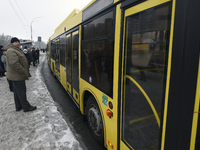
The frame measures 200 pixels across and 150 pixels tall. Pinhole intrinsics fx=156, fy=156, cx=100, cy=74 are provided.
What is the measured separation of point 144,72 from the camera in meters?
1.58

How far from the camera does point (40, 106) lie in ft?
15.1

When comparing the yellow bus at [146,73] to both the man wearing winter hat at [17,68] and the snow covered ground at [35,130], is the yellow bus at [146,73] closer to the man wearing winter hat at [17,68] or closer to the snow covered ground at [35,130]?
the snow covered ground at [35,130]

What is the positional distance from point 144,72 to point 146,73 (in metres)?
0.04

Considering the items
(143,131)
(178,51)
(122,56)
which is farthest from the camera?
(122,56)

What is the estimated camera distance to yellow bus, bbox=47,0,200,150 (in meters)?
1.09

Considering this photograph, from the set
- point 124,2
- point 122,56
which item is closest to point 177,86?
point 122,56

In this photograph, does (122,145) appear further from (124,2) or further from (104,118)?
(124,2)

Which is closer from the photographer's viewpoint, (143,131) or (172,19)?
(172,19)

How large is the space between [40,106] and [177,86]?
4.25 m

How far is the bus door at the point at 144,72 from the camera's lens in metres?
1.30

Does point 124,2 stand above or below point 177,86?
above

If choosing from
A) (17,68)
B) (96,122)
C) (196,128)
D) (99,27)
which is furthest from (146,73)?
(17,68)

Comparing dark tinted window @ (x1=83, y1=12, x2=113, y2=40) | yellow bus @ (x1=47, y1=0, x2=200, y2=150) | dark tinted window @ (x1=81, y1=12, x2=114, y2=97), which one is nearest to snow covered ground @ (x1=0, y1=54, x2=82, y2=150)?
yellow bus @ (x1=47, y1=0, x2=200, y2=150)

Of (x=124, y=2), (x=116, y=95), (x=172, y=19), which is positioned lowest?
(x=116, y=95)
